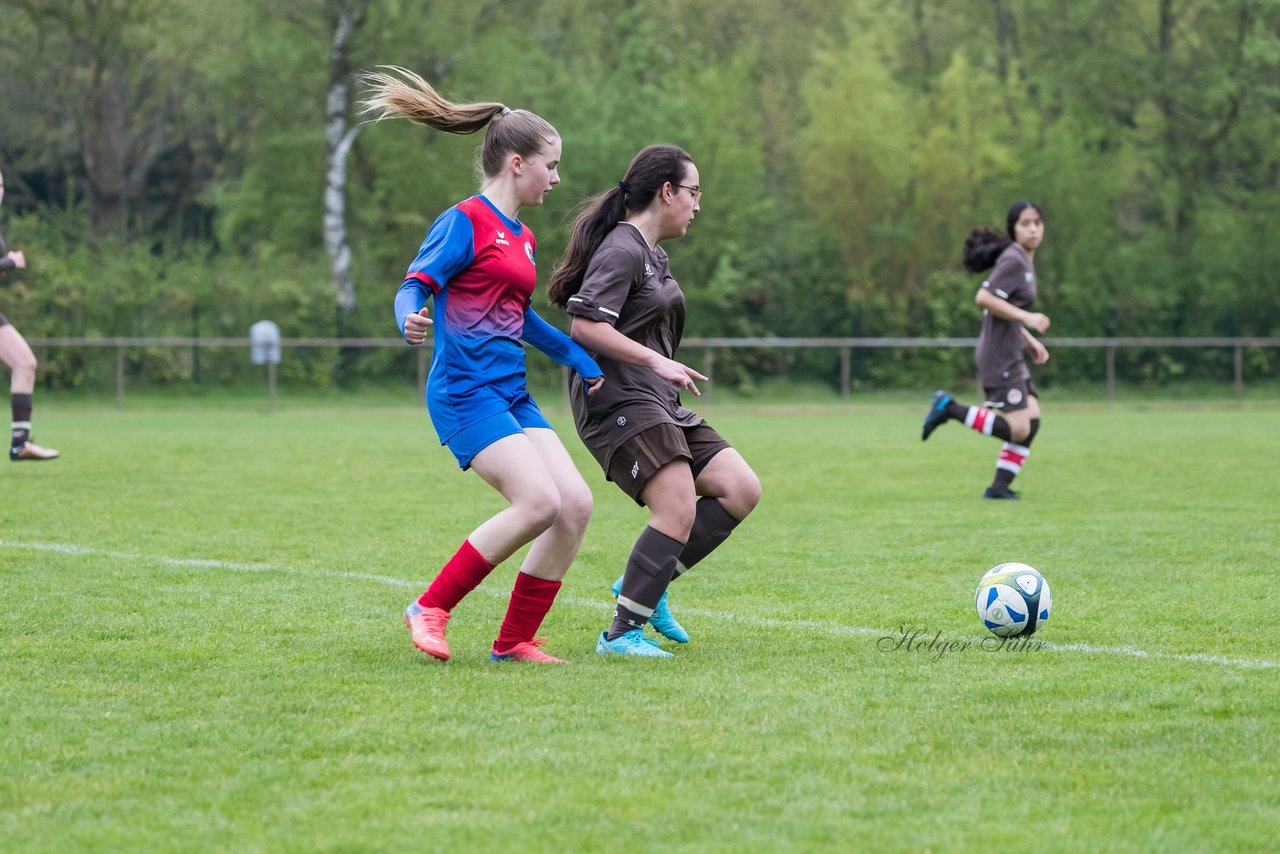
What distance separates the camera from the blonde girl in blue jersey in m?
→ 5.21

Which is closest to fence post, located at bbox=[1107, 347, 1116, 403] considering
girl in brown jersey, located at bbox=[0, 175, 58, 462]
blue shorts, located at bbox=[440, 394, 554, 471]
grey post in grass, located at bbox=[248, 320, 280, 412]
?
grey post in grass, located at bbox=[248, 320, 280, 412]

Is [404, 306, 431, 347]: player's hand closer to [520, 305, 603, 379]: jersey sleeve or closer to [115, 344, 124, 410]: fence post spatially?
[520, 305, 603, 379]: jersey sleeve

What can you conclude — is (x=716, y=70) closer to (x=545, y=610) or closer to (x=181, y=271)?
(x=181, y=271)

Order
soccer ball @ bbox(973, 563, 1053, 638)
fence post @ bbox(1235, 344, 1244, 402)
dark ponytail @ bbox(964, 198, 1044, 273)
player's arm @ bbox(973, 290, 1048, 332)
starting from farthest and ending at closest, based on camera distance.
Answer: fence post @ bbox(1235, 344, 1244, 402), dark ponytail @ bbox(964, 198, 1044, 273), player's arm @ bbox(973, 290, 1048, 332), soccer ball @ bbox(973, 563, 1053, 638)

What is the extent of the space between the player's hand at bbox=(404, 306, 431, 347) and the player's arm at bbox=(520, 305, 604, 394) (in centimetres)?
55

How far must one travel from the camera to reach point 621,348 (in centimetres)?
533

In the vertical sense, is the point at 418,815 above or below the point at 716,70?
below

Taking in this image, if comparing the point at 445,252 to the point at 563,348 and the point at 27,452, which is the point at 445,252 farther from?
the point at 27,452

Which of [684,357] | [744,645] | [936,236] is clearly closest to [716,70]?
[936,236]

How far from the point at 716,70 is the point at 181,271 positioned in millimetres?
12653

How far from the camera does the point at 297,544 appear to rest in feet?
28.1

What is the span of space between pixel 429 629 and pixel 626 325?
4.06 ft

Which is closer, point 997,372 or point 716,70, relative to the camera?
point 997,372

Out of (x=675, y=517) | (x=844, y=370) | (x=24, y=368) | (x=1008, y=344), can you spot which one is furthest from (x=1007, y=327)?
(x=844, y=370)
